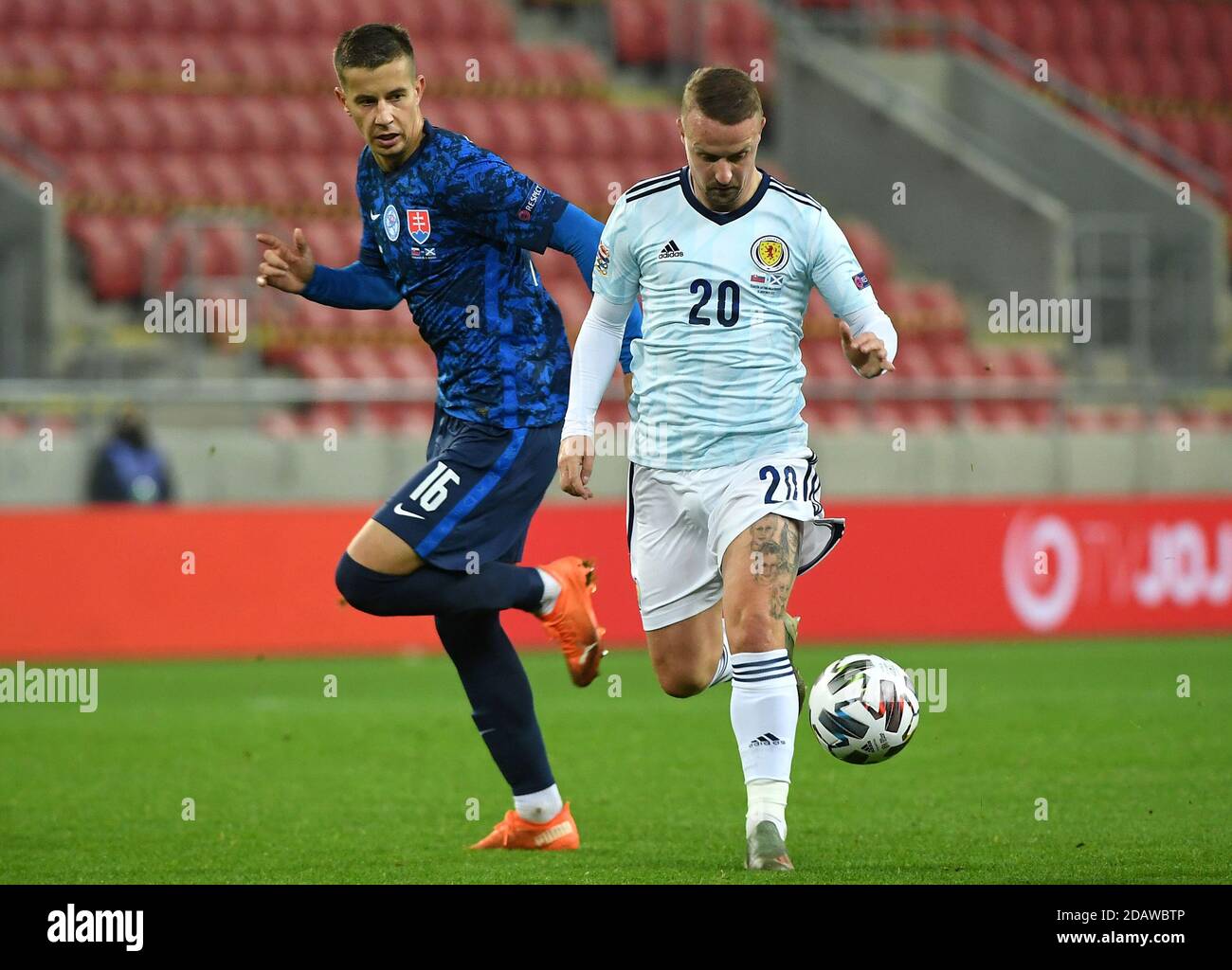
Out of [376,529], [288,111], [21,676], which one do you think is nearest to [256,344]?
[288,111]

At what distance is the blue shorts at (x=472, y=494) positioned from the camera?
629 cm

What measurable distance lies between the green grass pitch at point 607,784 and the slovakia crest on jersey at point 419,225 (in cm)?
190

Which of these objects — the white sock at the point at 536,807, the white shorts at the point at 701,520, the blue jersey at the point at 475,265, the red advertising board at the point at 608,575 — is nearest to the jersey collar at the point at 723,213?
the blue jersey at the point at 475,265

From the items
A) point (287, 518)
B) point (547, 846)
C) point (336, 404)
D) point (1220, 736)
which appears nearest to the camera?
point (547, 846)

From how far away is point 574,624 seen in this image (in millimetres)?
6719

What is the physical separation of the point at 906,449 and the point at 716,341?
429 inches

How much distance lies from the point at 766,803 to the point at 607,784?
7.69 feet

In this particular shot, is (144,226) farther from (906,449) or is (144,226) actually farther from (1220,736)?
(1220,736)

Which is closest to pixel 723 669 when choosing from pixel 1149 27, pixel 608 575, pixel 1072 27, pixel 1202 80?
pixel 608 575

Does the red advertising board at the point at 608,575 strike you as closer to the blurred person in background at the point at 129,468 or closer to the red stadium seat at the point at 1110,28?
the blurred person in background at the point at 129,468

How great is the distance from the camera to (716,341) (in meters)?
6.10

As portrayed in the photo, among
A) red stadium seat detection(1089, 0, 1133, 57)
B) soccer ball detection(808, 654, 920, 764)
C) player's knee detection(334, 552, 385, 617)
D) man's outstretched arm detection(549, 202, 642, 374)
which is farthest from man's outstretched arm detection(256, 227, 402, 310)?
red stadium seat detection(1089, 0, 1133, 57)

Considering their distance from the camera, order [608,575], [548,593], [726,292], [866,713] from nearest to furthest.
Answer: [726,292]
[866,713]
[548,593]
[608,575]

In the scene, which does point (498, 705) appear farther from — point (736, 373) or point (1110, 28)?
point (1110, 28)
